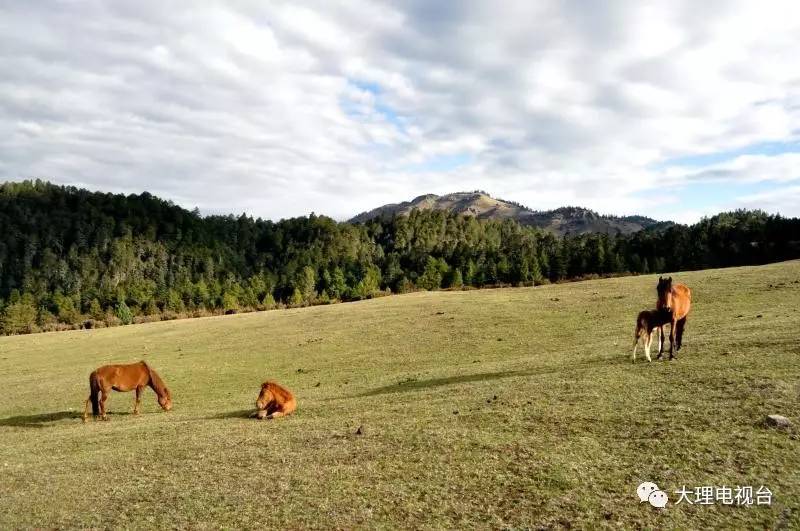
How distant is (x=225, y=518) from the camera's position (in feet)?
25.6

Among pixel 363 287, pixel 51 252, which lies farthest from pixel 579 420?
pixel 51 252

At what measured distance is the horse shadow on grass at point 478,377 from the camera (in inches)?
648

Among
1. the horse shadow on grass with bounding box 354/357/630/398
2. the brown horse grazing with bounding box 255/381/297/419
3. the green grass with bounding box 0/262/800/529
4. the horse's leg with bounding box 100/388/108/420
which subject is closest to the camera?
the green grass with bounding box 0/262/800/529

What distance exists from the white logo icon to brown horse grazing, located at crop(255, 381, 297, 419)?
10402 millimetres

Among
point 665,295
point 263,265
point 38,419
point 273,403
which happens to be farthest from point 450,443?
point 263,265

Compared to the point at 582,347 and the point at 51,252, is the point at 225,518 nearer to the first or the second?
the point at 582,347

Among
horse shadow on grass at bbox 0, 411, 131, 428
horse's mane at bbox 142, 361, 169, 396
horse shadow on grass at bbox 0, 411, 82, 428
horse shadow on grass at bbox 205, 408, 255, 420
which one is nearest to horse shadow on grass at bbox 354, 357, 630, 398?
horse shadow on grass at bbox 205, 408, 255, 420

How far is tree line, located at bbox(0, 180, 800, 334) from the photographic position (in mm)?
102438

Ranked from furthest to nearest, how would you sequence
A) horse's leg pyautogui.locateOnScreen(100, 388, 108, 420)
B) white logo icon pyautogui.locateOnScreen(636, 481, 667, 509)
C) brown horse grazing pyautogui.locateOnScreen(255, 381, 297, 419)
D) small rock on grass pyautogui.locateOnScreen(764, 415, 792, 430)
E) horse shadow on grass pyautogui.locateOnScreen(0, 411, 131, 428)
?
horse shadow on grass pyautogui.locateOnScreen(0, 411, 131, 428) < horse's leg pyautogui.locateOnScreen(100, 388, 108, 420) < brown horse grazing pyautogui.locateOnScreen(255, 381, 297, 419) < small rock on grass pyautogui.locateOnScreen(764, 415, 792, 430) < white logo icon pyautogui.locateOnScreen(636, 481, 667, 509)

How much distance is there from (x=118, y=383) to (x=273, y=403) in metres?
7.06

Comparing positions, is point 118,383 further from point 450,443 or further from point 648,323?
point 648,323

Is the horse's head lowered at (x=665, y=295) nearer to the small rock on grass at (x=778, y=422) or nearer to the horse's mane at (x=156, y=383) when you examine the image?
the small rock on grass at (x=778, y=422)

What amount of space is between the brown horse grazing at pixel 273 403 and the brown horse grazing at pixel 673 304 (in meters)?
11.4

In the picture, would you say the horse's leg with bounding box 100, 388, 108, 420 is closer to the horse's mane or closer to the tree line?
the horse's mane
